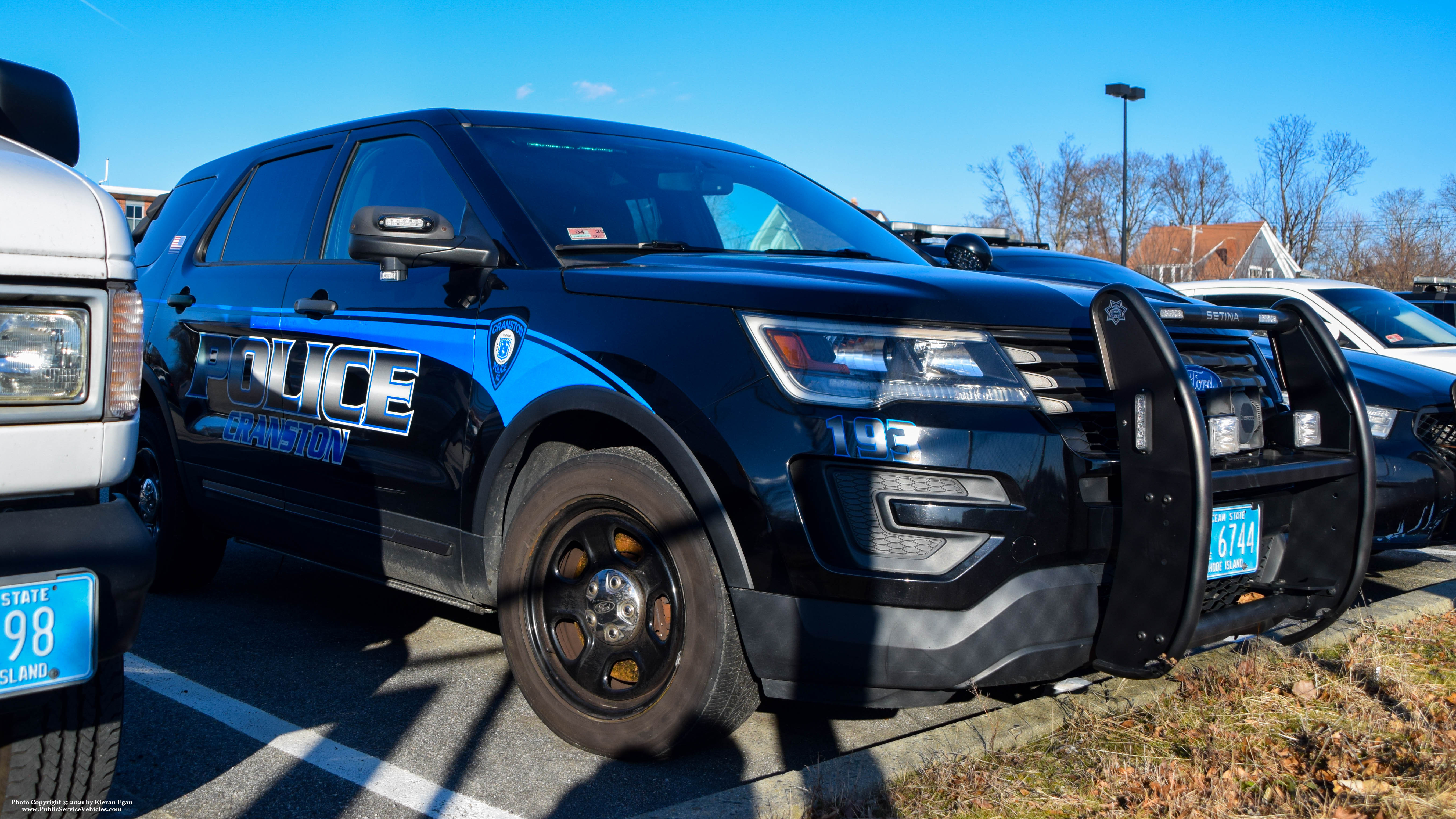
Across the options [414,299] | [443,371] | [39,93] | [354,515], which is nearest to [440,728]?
[354,515]

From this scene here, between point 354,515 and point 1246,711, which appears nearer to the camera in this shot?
point 1246,711

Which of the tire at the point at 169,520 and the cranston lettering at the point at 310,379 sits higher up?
the cranston lettering at the point at 310,379

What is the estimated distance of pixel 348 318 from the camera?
12.1ft

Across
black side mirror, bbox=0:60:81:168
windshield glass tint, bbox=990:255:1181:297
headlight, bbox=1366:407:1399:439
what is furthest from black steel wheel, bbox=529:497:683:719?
windshield glass tint, bbox=990:255:1181:297

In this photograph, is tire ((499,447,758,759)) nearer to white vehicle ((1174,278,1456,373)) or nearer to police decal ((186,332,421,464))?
police decal ((186,332,421,464))

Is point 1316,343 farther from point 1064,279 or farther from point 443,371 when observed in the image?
point 443,371

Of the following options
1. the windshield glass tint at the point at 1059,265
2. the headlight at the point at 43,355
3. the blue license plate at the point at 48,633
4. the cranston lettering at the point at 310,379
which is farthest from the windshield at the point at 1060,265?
the blue license plate at the point at 48,633

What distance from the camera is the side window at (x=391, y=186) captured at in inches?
146

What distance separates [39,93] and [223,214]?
2014 mm

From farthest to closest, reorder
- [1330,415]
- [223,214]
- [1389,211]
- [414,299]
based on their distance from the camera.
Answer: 1. [1389,211]
2. [223,214]
3. [414,299]
4. [1330,415]

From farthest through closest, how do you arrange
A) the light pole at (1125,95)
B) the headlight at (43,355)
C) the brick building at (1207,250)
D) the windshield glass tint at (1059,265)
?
the brick building at (1207,250) → the light pole at (1125,95) → the windshield glass tint at (1059,265) → the headlight at (43,355)

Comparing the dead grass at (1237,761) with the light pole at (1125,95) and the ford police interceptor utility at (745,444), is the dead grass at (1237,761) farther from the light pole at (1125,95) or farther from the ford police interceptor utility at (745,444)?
the light pole at (1125,95)

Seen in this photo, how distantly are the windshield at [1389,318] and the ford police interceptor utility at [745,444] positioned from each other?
18.2ft

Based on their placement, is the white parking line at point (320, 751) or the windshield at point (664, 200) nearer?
the white parking line at point (320, 751)
